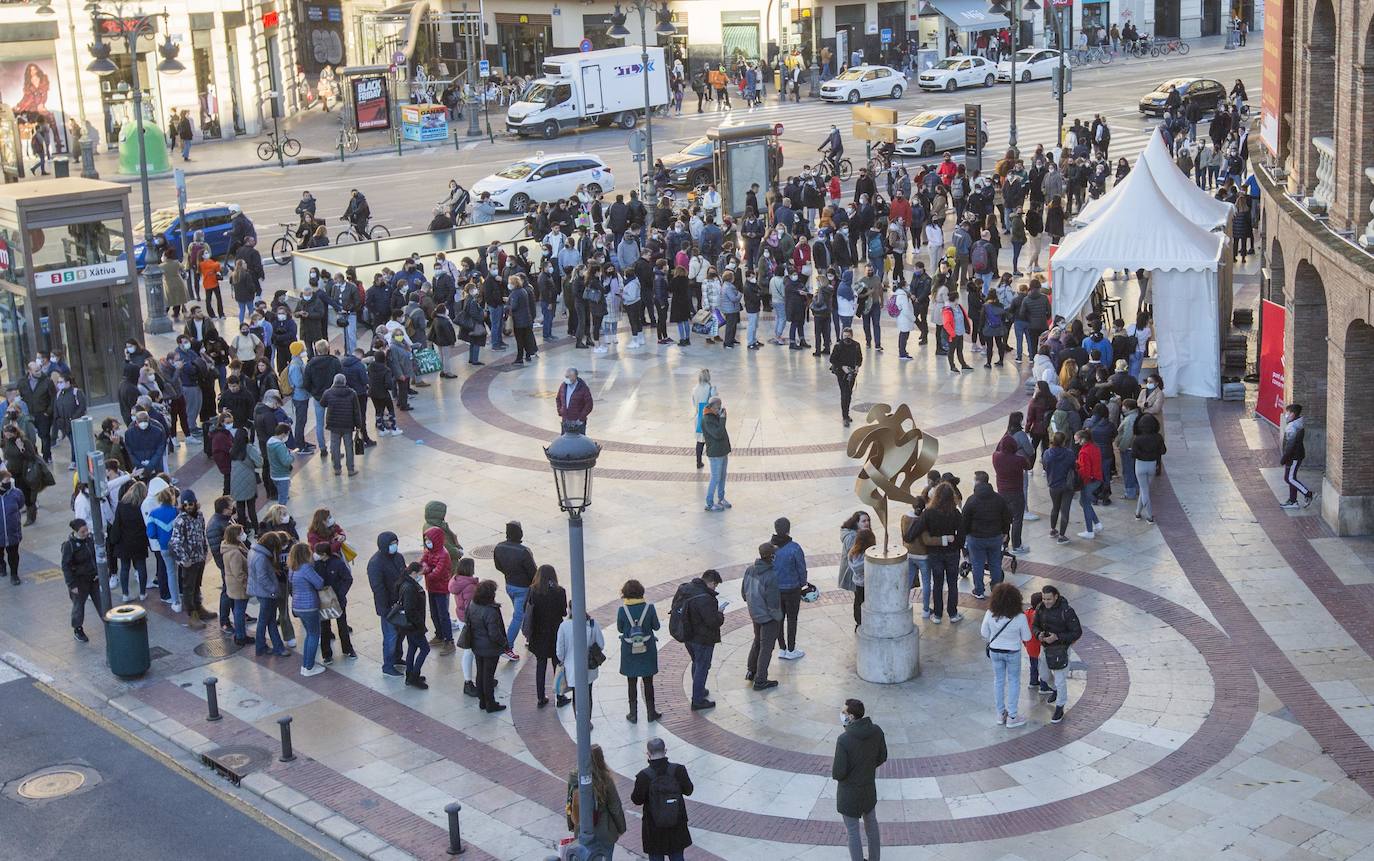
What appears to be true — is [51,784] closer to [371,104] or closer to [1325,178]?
[1325,178]

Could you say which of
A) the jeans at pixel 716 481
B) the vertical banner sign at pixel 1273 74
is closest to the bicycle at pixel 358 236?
the jeans at pixel 716 481

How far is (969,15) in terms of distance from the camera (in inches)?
3115

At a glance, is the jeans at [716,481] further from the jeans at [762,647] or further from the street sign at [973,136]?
the street sign at [973,136]

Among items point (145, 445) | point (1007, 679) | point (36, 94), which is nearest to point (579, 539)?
point (1007, 679)

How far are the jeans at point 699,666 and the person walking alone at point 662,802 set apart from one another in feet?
9.55

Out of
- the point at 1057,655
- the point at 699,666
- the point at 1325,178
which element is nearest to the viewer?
the point at 1057,655

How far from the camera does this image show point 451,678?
17.8 meters

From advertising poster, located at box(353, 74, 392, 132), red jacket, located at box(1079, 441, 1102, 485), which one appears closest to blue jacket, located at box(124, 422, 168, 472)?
red jacket, located at box(1079, 441, 1102, 485)

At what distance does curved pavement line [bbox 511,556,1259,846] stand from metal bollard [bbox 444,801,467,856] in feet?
5.33

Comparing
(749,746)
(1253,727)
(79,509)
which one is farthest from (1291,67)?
(79,509)

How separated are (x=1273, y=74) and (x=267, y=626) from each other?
17038 mm

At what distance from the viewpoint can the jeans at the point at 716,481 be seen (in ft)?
73.2

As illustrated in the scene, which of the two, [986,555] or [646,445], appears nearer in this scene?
[986,555]

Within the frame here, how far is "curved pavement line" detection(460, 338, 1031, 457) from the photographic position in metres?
25.1
